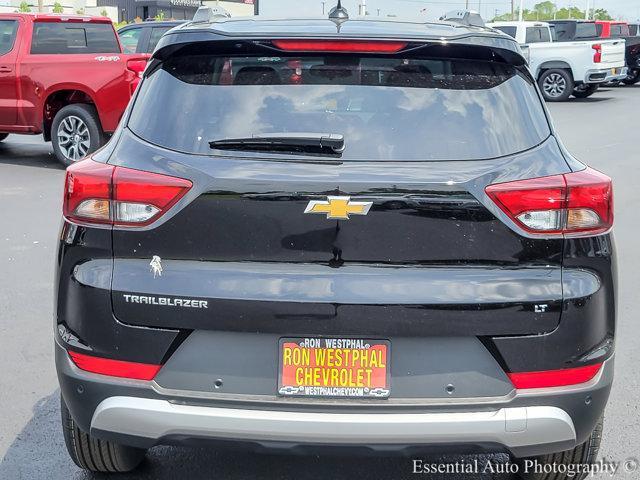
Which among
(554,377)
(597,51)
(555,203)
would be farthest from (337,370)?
(597,51)

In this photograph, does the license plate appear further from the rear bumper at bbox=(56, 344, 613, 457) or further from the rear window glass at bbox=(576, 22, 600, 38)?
the rear window glass at bbox=(576, 22, 600, 38)

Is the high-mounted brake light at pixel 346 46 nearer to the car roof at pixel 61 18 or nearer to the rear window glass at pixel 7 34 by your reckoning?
the car roof at pixel 61 18

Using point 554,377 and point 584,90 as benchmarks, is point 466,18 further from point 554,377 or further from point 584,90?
point 584,90

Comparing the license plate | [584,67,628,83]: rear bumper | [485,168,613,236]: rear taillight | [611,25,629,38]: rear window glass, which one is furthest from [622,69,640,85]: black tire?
the license plate

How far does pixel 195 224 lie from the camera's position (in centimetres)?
293

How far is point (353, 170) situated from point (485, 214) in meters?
0.44

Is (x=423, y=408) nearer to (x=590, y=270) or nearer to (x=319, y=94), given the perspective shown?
(x=590, y=270)

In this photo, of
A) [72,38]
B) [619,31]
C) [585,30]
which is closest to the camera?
[72,38]

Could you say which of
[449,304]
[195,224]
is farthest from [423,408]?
[195,224]

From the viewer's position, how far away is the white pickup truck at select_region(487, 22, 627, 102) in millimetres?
24047

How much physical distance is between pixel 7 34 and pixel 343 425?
11.3m

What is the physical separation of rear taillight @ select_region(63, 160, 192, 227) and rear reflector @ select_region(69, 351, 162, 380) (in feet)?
1.48

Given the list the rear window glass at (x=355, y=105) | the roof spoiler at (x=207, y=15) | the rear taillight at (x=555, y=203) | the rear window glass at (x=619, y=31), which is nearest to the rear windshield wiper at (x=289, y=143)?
the rear window glass at (x=355, y=105)

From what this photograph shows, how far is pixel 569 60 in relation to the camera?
24.2 meters
